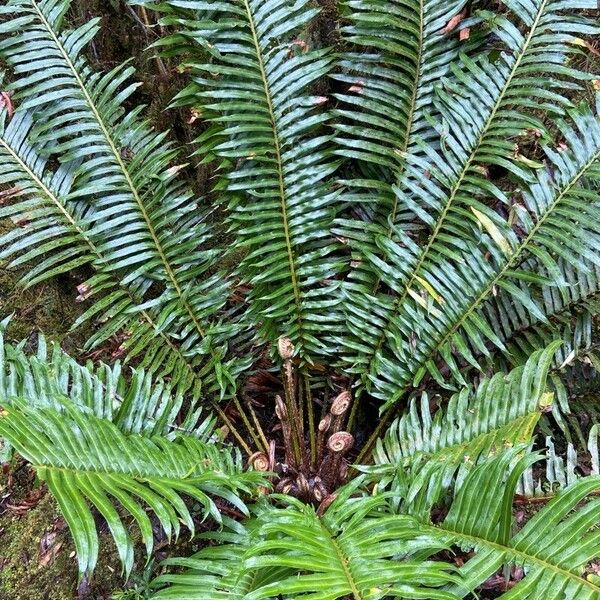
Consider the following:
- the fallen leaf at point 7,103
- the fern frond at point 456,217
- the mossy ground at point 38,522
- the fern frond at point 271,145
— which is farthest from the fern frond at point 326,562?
the fallen leaf at point 7,103

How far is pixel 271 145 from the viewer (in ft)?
6.53

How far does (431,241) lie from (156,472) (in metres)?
1.17

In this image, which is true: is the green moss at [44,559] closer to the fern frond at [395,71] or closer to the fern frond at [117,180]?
the fern frond at [117,180]

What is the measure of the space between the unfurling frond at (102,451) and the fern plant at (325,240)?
13 millimetres

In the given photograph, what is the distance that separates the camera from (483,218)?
1834mm

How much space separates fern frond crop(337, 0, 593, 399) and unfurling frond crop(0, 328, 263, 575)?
28.7 inches

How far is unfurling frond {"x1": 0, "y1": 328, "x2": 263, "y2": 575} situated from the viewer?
1167 mm

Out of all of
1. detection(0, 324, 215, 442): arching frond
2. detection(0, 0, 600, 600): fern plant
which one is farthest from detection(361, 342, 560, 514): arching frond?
detection(0, 324, 215, 442): arching frond

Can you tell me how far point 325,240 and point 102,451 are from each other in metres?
1.13

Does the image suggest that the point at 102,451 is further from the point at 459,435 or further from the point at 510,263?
the point at 510,263

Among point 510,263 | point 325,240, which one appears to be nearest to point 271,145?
point 325,240

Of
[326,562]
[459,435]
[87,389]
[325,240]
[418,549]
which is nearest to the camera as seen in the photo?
[326,562]

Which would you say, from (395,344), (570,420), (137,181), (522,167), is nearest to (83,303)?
(137,181)

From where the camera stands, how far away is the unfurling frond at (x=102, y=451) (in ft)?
3.83
